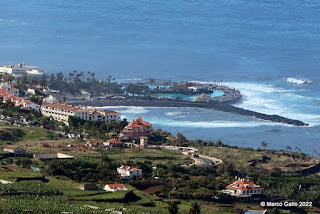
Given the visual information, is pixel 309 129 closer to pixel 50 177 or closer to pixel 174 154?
pixel 174 154

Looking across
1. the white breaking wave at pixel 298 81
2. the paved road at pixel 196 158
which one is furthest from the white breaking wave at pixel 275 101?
the paved road at pixel 196 158

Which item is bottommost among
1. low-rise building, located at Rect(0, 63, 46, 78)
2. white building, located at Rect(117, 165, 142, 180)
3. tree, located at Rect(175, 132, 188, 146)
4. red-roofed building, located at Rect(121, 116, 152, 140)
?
white building, located at Rect(117, 165, 142, 180)

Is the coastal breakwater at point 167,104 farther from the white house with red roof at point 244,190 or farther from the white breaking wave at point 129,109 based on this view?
the white house with red roof at point 244,190

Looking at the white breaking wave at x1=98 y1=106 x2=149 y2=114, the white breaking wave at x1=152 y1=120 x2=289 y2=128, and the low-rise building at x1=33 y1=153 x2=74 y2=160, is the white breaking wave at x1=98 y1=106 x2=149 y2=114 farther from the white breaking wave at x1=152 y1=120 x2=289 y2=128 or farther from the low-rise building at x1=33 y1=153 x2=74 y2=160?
the low-rise building at x1=33 y1=153 x2=74 y2=160

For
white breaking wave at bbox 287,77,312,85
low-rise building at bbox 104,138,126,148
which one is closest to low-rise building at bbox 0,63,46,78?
white breaking wave at bbox 287,77,312,85

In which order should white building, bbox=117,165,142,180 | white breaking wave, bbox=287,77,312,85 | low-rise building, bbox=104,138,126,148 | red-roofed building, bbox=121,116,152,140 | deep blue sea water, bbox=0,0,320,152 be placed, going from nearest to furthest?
white building, bbox=117,165,142,180, low-rise building, bbox=104,138,126,148, red-roofed building, bbox=121,116,152,140, deep blue sea water, bbox=0,0,320,152, white breaking wave, bbox=287,77,312,85
